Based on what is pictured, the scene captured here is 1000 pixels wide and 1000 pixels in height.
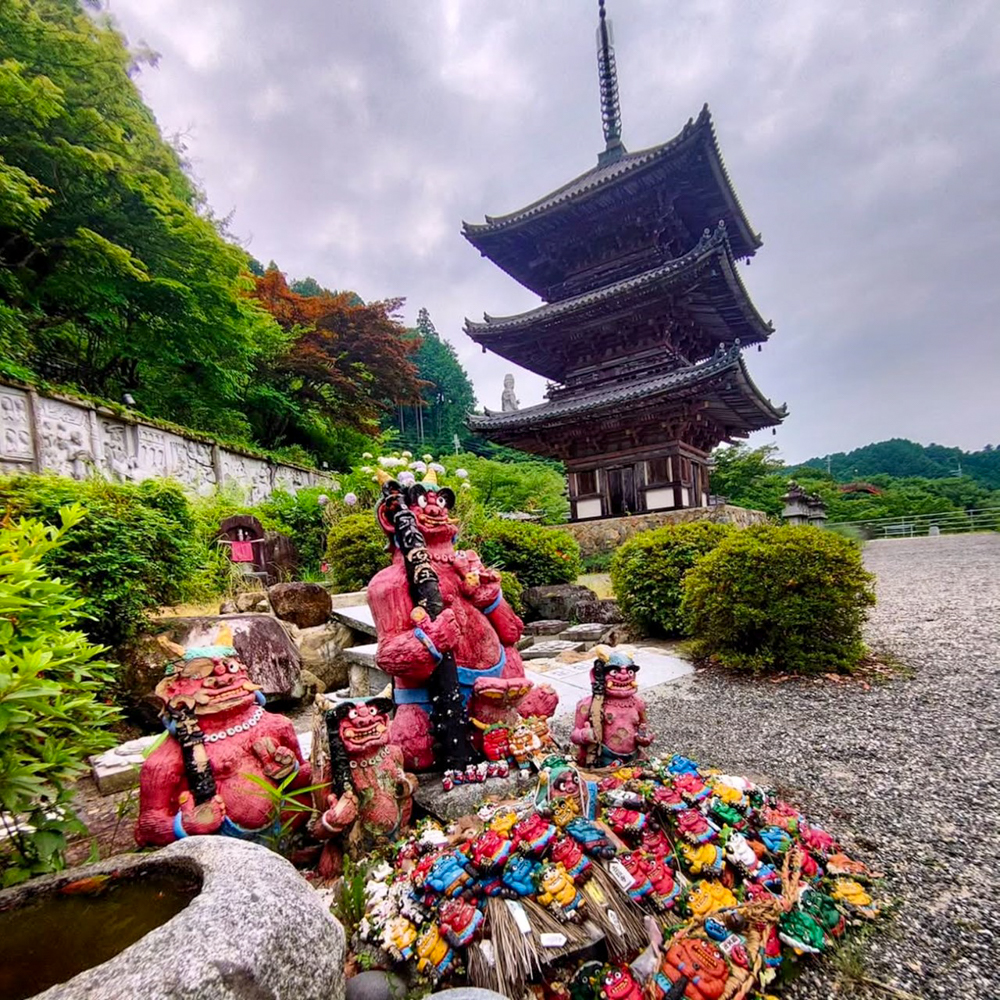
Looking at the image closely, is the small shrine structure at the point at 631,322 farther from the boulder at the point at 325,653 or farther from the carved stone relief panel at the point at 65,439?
the carved stone relief panel at the point at 65,439

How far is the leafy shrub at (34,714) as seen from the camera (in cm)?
126

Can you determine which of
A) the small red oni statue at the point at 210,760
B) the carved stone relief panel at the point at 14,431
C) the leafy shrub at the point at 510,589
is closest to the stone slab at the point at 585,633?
the leafy shrub at the point at 510,589

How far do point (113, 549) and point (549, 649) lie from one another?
14.2ft

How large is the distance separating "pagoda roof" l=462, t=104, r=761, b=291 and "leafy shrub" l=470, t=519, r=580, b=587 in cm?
810

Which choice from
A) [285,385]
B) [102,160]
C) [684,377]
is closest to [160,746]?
[684,377]

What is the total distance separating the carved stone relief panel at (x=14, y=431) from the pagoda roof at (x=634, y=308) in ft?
29.4

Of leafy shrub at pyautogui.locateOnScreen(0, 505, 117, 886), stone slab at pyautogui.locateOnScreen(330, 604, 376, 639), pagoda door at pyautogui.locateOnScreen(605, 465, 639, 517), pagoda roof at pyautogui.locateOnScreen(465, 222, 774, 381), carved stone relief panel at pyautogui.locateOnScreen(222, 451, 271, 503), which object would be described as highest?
pagoda roof at pyautogui.locateOnScreen(465, 222, 774, 381)

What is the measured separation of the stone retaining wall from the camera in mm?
10734

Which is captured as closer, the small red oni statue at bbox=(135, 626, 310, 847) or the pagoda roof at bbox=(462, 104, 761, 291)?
the small red oni statue at bbox=(135, 626, 310, 847)

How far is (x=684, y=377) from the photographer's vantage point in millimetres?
9812

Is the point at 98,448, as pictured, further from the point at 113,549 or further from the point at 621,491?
the point at 621,491

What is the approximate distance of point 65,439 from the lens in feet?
28.5

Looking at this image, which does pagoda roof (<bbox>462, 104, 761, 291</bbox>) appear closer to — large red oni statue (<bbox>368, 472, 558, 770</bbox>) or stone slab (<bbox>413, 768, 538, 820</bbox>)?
large red oni statue (<bbox>368, 472, 558, 770</bbox>)

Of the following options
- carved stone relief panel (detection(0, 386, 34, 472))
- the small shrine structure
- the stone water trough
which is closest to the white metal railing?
the small shrine structure
